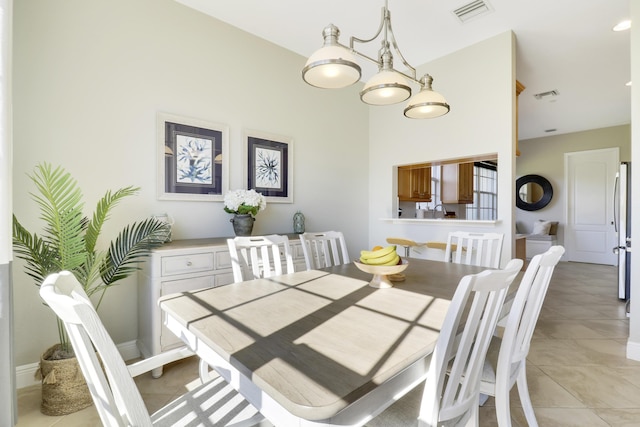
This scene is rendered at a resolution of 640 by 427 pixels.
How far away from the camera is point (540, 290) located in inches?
54.4

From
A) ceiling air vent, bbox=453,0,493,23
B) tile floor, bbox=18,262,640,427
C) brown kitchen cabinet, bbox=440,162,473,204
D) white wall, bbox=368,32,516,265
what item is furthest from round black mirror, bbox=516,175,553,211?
ceiling air vent, bbox=453,0,493,23

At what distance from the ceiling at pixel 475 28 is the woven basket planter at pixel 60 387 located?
2.93 metres

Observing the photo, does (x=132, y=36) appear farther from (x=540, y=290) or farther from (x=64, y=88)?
(x=540, y=290)

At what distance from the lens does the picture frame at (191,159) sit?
2.59 m

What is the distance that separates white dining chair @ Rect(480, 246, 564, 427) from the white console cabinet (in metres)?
1.90

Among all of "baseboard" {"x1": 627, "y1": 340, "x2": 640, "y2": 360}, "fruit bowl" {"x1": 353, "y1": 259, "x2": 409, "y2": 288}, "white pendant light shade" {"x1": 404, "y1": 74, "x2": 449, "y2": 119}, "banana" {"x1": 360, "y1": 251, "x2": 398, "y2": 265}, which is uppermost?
"white pendant light shade" {"x1": 404, "y1": 74, "x2": 449, "y2": 119}

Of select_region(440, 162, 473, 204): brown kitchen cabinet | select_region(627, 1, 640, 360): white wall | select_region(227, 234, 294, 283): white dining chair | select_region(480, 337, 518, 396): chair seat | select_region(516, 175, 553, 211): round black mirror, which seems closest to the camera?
select_region(480, 337, 518, 396): chair seat

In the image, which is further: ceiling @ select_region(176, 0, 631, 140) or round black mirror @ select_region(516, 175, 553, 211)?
round black mirror @ select_region(516, 175, 553, 211)

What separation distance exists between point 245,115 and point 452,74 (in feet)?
7.97

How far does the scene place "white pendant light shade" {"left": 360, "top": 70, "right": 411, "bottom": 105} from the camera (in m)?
1.72

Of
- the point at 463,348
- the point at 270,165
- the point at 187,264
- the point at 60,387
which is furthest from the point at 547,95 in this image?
the point at 60,387

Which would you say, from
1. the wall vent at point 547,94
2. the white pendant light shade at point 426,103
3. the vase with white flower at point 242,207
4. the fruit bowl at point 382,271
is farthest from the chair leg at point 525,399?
the wall vent at point 547,94

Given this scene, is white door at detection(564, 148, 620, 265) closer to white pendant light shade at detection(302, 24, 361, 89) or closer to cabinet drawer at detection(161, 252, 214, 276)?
white pendant light shade at detection(302, 24, 361, 89)

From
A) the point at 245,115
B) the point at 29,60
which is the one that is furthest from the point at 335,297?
the point at 29,60
